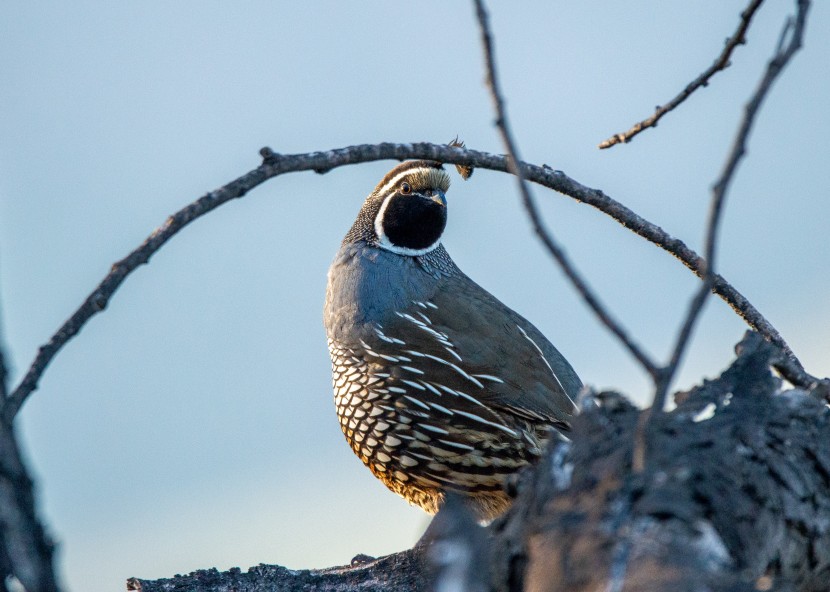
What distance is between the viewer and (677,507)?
6.20ft

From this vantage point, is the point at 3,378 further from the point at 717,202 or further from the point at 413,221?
the point at 413,221

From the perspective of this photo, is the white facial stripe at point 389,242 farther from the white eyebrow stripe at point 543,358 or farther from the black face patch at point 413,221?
the white eyebrow stripe at point 543,358

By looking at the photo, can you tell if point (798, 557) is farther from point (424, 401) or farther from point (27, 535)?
point (424, 401)

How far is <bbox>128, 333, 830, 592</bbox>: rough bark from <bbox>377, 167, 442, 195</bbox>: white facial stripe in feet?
11.8

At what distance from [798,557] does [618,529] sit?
57 cm

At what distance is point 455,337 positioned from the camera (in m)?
5.41

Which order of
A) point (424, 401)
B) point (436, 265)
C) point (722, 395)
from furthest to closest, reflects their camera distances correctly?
1. point (436, 265)
2. point (424, 401)
3. point (722, 395)

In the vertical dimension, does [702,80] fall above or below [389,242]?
below

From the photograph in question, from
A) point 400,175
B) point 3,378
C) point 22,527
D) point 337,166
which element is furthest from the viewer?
point 400,175

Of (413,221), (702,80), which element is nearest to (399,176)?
(413,221)

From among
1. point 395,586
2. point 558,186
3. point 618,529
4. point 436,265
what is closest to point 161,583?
point 395,586

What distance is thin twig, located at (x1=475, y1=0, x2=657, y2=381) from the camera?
1.68 meters

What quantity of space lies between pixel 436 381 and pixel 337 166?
8.96 feet

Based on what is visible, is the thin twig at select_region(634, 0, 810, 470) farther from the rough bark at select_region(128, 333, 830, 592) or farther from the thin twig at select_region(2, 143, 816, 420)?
the thin twig at select_region(2, 143, 816, 420)
